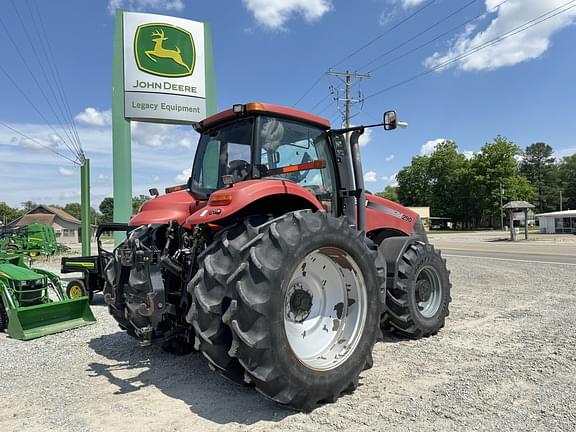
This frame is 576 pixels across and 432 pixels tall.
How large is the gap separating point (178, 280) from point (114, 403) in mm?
1125

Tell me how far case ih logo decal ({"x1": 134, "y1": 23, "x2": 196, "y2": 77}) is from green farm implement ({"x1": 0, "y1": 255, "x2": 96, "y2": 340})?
269 inches

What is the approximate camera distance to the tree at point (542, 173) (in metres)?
87.8

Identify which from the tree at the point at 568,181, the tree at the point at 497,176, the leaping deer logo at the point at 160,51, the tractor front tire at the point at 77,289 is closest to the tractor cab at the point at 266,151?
the tractor front tire at the point at 77,289

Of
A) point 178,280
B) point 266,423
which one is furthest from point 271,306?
point 178,280

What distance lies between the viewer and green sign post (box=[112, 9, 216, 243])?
11.6 metres

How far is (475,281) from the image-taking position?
35.3 ft

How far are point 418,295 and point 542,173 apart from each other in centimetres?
10488

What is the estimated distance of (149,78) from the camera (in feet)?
38.5

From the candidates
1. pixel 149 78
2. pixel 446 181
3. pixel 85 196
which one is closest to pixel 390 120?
pixel 149 78

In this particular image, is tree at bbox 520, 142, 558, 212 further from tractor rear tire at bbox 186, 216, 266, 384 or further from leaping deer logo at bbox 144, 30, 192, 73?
tractor rear tire at bbox 186, 216, 266, 384

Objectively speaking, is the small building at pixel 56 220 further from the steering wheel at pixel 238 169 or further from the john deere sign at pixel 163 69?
the steering wheel at pixel 238 169

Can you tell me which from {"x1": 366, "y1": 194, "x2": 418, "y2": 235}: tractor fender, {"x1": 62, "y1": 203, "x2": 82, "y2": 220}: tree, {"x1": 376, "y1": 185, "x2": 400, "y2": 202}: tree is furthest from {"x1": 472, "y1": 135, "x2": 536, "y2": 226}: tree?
{"x1": 62, "y1": 203, "x2": 82, "y2": 220}: tree

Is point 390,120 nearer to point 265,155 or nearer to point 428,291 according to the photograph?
point 265,155

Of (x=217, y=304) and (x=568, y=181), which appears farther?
(x=568, y=181)
